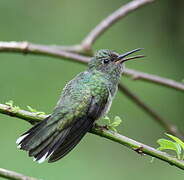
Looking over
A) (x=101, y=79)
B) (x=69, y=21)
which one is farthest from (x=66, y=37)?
(x=101, y=79)

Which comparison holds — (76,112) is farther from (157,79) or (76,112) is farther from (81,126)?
(157,79)

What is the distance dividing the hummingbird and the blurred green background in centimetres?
→ 246

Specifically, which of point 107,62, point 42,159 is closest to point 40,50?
point 107,62

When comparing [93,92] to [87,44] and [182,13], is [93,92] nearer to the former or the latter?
[87,44]

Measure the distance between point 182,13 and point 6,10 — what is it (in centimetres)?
311

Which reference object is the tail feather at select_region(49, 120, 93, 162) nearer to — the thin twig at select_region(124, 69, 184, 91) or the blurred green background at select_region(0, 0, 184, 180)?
the thin twig at select_region(124, 69, 184, 91)

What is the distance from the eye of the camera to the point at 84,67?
852 cm

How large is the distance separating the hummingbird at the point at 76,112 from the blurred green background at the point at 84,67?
246 centimetres

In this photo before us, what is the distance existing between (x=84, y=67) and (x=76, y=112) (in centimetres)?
514

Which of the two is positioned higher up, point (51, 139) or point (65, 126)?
point (65, 126)

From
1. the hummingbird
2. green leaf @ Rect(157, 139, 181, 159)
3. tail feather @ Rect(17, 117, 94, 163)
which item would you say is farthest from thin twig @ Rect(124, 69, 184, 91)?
green leaf @ Rect(157, 139, 181, 159)

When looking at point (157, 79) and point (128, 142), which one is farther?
point (157, 79)

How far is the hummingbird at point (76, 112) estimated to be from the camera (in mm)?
3010

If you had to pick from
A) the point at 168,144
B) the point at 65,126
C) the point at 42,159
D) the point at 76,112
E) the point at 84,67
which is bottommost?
the point at 42,159
